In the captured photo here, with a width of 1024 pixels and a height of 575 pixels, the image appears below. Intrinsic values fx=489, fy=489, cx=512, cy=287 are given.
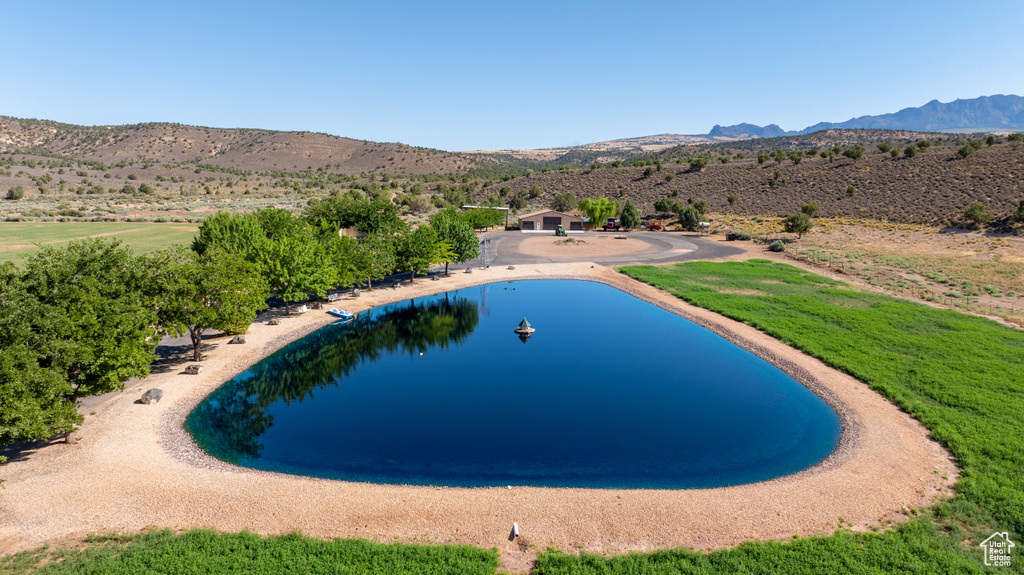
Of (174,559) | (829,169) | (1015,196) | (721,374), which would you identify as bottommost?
(721,374)

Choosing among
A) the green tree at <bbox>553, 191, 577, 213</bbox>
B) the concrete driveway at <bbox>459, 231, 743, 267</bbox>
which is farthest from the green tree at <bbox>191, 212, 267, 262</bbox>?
the green tree at <bbox>553, 191, 577, 213</bbox>

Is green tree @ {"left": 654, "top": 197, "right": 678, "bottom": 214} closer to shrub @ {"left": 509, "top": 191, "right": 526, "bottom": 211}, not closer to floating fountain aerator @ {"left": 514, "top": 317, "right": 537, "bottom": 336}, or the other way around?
shrub @ {"left": 509, "top": 191, "right": 526, "bottom": 211}

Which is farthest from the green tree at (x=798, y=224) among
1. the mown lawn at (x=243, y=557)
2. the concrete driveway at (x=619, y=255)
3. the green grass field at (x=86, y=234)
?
the green grass field at (x=86, y=234)

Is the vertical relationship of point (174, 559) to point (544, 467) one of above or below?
above

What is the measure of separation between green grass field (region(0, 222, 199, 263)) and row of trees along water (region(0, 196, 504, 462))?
3104 centimetres

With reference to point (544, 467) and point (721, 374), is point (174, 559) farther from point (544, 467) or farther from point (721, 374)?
point (721, 374)

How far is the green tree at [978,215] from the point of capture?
73.4m

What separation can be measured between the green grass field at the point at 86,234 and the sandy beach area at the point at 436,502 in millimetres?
51781

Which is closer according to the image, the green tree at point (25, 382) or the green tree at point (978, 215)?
the green tree at point (25, 382)

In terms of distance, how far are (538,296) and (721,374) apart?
24.1 m

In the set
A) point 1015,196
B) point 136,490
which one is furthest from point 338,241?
point 1015,196

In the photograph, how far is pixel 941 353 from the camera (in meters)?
31.8
